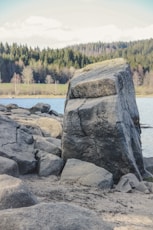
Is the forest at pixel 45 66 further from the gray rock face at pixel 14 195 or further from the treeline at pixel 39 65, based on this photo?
the gray rock face at pixel 14 195

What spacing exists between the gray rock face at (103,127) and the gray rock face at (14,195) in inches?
198

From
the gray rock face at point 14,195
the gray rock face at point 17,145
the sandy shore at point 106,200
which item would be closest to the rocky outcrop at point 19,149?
A: the gray rock face at point 17,145

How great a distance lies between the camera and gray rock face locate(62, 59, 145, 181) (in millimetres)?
10641

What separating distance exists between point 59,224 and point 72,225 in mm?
132

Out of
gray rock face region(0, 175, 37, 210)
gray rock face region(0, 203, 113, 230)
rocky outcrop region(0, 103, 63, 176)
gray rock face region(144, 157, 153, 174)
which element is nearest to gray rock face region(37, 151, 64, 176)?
rocky outcrop region(0, 103, 63, 176)

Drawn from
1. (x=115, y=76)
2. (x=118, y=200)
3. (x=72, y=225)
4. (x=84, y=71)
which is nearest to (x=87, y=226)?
(x=72, y=225)

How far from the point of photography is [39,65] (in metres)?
136

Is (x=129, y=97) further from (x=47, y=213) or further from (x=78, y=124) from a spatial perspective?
(x=47, y=213)

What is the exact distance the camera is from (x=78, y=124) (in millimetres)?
11023

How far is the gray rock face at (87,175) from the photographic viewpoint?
31.5ft

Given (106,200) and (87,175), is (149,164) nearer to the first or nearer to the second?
(87,175)

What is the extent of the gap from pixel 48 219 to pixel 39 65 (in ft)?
438

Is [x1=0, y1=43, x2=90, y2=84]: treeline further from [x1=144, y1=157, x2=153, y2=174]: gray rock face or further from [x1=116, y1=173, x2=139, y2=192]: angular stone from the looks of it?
[x1=116, y1=173, x2=139, y2=192]: angular stone

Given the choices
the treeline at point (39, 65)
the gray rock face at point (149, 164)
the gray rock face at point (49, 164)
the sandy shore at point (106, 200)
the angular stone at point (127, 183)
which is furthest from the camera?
the treeline at point (39, 65)
